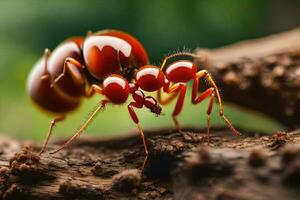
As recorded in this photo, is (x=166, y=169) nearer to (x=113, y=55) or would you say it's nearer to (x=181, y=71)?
(x=181, y=71)

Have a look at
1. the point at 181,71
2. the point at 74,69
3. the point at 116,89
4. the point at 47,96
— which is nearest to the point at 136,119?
the point at 116,89

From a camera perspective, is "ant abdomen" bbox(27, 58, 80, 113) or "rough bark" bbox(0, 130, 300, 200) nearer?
"rough bark" bbox(0, 130, 300, 200)

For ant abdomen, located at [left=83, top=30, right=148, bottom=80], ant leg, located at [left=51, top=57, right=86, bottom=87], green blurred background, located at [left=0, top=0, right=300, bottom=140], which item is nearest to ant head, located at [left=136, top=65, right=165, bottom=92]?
ant abdomen, located at [left=83, top=30, right=148, bottom=80]

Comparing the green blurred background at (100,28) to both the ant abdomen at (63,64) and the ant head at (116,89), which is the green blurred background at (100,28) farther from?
the ant head at (116,89)

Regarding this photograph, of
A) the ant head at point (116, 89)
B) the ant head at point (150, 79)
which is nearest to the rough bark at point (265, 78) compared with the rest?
the ant head at point (150, 79)

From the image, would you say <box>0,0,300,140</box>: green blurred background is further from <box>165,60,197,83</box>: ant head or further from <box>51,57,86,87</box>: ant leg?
<box>165,60,197,83</box>: ant head

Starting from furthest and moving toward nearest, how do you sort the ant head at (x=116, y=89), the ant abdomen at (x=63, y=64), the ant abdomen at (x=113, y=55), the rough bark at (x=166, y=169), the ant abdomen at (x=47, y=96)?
1. the ant abdomen at (x=47, y=96)
2. the ant abdomen at (x=63, y=64)
3. the ant abdomen at (x=113, y=55)
4. the ant head at (x=116, y=89)
5. the rough bark at (x=166, y=169)
